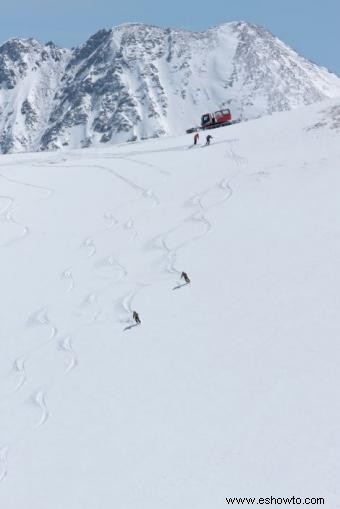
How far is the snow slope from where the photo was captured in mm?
20234

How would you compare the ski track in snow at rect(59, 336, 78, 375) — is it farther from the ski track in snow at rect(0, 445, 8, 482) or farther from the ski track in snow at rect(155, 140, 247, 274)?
the ski track in snow at rect(155, 140, 247, 274)

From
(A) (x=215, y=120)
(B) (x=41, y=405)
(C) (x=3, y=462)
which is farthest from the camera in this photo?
(A) (x=215, y=120)

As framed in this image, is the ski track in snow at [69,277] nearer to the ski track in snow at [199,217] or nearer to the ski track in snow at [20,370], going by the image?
the ski track in snow at [199,217]

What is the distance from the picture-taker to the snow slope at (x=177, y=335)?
20234 mm

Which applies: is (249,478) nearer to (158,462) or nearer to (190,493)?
(190,493)

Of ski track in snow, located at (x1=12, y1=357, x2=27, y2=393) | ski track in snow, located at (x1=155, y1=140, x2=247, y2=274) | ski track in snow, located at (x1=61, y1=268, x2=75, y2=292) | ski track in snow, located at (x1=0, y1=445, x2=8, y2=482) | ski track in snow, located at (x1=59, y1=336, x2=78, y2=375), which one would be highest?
ski track in snow, located at (x1=155, y1=140, x2=247, y2=274)

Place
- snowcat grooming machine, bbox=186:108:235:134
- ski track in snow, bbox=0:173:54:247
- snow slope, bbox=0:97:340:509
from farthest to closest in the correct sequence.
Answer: snowcat grooming machine, bbox=186:108:235:134
ski track in snow, bbox=0:173:54:247
snow slope, bbox=0:97:340:509

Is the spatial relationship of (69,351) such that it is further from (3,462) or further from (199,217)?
(199,217)

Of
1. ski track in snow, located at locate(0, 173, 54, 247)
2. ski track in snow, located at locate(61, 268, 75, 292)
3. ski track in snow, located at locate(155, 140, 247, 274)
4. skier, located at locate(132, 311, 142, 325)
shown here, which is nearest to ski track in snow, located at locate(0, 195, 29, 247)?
ski track in snow, located at locate(0, 173, 54, 247)

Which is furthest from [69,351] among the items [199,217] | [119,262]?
[199,217]

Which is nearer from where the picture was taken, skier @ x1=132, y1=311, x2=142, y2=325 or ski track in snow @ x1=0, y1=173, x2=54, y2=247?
skier @ x1=132, y1=311, x2=142, y2=325

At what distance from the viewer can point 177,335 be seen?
28.3m

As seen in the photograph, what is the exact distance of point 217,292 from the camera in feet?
103

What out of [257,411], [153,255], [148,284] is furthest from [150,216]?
[257,411]
